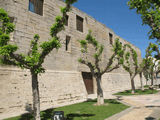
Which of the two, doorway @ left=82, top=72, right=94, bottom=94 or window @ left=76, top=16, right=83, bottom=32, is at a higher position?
window @ left=76, top=16, right=83, bottom=32

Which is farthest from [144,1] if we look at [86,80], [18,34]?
[86,80]

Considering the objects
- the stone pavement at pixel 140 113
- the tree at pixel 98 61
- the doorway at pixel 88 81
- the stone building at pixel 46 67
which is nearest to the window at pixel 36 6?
the stone building at pixel 46 67

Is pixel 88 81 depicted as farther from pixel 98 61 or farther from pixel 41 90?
pixel 41 90

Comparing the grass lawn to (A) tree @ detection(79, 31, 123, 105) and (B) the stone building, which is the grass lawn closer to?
(B) the stone building

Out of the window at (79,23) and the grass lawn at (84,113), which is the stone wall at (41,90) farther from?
the window at (79,23)

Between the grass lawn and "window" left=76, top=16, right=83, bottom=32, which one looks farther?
"window" left=76, top=16, right=83, bottom=32

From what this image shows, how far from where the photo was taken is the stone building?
8.14 metres

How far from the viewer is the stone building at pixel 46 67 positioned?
8.14 metres

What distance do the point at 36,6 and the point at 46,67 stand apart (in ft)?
17.4

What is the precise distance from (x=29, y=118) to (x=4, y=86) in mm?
2624

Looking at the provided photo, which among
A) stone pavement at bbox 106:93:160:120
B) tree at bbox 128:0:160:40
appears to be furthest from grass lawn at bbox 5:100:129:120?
tree at bbox 128:0:160:40

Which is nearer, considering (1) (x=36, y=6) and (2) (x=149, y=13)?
(2) (x=149, y=13)

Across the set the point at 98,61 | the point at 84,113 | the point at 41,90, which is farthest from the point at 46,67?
the point at 84,113

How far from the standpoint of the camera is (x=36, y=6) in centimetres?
1120
